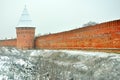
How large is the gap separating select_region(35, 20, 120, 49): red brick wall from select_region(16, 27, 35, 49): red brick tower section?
9.55 metres

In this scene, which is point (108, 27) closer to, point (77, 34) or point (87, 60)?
point (87, 60)

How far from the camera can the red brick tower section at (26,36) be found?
37281mm

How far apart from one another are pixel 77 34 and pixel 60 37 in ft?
15.5

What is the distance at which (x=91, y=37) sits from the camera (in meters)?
18.5

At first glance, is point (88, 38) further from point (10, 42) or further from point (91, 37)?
point (10, 42)

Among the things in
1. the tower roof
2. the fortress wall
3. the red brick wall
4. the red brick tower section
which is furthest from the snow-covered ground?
the fortress wall

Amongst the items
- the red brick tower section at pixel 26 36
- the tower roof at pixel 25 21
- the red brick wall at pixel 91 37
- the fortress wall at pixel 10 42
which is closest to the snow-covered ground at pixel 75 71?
the red brick wall at pixel 91 37

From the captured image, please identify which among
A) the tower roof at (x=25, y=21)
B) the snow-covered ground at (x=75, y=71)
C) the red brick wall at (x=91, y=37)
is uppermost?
the tower roof at (x=25, y=21)

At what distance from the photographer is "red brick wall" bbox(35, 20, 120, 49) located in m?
15.3

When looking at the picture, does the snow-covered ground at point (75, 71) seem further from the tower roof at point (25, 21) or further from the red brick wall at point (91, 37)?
the tower roof at point (25, 21)

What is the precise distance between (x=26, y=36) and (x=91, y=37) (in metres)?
19.8

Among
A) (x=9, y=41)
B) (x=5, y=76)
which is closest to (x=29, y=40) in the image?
(x=9, y=41)

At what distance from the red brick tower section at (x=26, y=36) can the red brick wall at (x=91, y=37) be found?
9.55 m

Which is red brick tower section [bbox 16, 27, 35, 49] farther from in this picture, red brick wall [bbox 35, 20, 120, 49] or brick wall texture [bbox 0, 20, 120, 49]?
red brick wall [bbox 35, 20, 120, 49]
